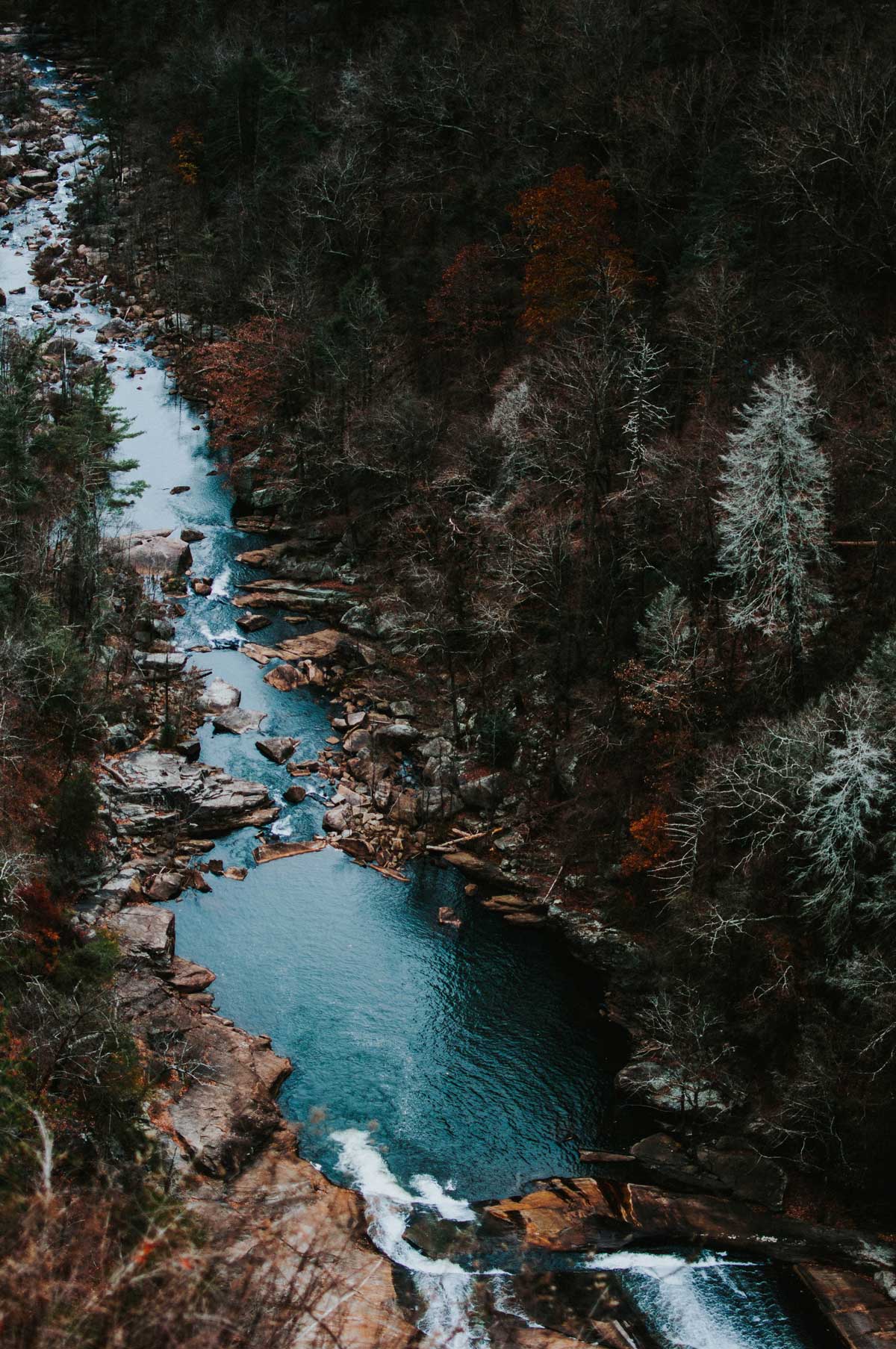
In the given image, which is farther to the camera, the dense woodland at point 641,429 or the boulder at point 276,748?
the boulder at point 276,748

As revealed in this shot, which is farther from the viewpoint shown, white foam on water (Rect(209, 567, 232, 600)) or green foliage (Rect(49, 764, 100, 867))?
white foam on water (Rect(209, 567, 232, 600))

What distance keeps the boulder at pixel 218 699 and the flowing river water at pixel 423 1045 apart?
1.21m

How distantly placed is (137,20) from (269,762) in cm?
7437

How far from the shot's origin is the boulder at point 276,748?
128 feet

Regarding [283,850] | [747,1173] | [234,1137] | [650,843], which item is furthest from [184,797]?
[747,1173]

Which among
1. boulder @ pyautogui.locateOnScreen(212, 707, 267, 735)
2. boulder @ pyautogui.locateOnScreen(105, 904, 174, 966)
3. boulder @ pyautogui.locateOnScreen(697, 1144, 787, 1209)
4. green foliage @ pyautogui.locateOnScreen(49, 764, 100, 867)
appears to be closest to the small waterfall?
boulder @ pyautogui.locateOnScreen(697, 1144, 787, 1209)

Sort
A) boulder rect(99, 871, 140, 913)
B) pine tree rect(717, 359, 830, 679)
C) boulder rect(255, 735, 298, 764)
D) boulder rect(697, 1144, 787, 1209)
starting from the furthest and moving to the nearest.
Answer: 1. boulder rect(255, 735, 298, 764)
2. boulder rect(99, 871, 140, 913)
3. pine tree rect(717, 359, 830, 679)
4. boulder rect(697, 1144, 787, 1209)

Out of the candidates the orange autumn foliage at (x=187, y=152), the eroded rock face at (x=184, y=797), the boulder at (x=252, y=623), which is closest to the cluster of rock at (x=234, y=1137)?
the eroded rock face at (x=184, y=797)

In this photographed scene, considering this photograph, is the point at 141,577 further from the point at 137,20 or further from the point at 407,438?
the point at 137,20

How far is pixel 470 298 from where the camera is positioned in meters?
51.5

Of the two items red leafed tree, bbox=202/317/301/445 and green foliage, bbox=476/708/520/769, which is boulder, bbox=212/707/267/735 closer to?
green foliage, bbox=476/708/520/769

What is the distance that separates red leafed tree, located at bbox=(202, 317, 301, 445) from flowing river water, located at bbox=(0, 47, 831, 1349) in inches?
842

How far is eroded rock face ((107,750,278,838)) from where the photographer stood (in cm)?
3556

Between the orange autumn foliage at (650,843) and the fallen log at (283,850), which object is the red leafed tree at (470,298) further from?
the orange autumn foliage at (650,843)
